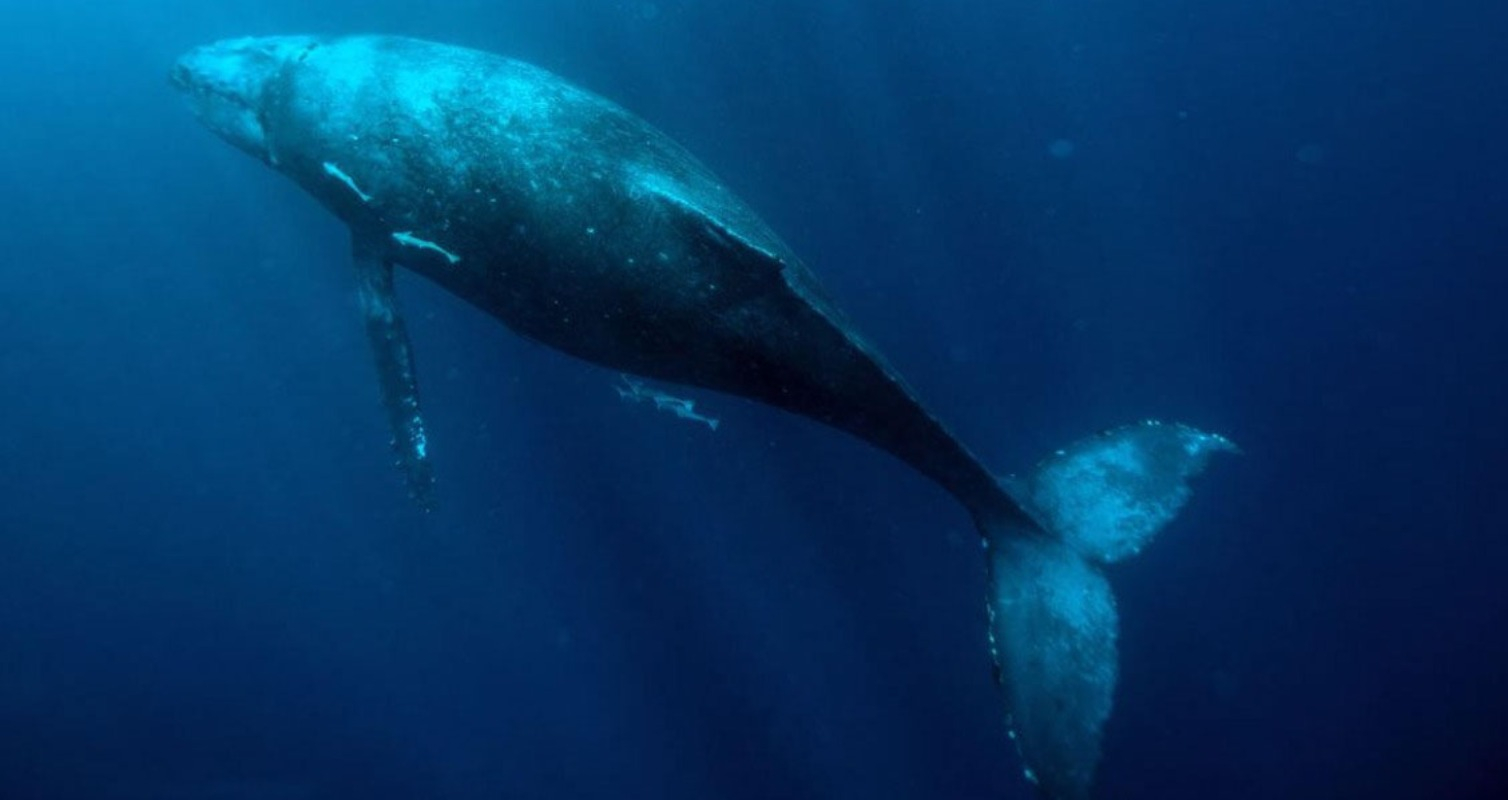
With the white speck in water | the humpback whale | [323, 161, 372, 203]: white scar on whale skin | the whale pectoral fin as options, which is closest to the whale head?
the humpback whale

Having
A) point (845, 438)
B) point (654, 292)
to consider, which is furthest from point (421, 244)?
point (845, 438)

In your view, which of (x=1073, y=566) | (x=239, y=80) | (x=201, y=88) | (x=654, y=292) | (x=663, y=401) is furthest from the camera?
(x=663, y=401)

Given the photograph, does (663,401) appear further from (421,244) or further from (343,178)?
(343,178)

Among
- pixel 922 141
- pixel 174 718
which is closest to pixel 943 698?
pixel 922 141

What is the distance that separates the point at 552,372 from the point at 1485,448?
52.7 feet

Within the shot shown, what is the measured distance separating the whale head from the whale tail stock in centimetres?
892

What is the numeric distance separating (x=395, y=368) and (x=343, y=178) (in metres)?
2.01

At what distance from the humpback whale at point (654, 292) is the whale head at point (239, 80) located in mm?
267

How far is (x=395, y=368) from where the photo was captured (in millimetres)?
8859

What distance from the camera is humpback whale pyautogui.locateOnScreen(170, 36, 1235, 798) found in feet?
22.1

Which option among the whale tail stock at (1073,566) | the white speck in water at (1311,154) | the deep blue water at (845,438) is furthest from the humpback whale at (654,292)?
the white speck in water at (1311,154)

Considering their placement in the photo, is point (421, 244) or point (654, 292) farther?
point (421, 244)

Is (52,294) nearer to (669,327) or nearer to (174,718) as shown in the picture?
(174,718)

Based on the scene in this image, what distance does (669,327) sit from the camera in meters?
7.11
